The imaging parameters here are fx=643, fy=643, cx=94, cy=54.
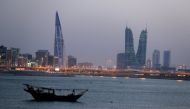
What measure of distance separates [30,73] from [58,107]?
139 metres

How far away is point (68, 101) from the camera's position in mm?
66188

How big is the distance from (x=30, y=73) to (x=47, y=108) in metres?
140

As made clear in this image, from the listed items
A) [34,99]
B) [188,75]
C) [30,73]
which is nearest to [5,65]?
[30,73]

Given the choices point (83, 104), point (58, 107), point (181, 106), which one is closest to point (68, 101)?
point (83, 104)

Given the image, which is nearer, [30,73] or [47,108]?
[47,108]

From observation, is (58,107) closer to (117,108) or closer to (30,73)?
(117,108)

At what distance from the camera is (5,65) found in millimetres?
194875

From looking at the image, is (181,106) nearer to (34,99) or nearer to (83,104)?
(83,104)

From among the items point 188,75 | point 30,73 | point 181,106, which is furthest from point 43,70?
point 181,106

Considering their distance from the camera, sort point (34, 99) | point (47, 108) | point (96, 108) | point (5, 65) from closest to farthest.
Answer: point (47, 108) < point (96, 108) < point (34, 99) < point (5, 65)

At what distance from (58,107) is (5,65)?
137 metres

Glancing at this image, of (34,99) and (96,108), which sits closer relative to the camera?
(96,108)

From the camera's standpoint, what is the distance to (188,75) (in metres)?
198

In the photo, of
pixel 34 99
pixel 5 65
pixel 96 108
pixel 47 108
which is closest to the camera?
pixel 47 108
